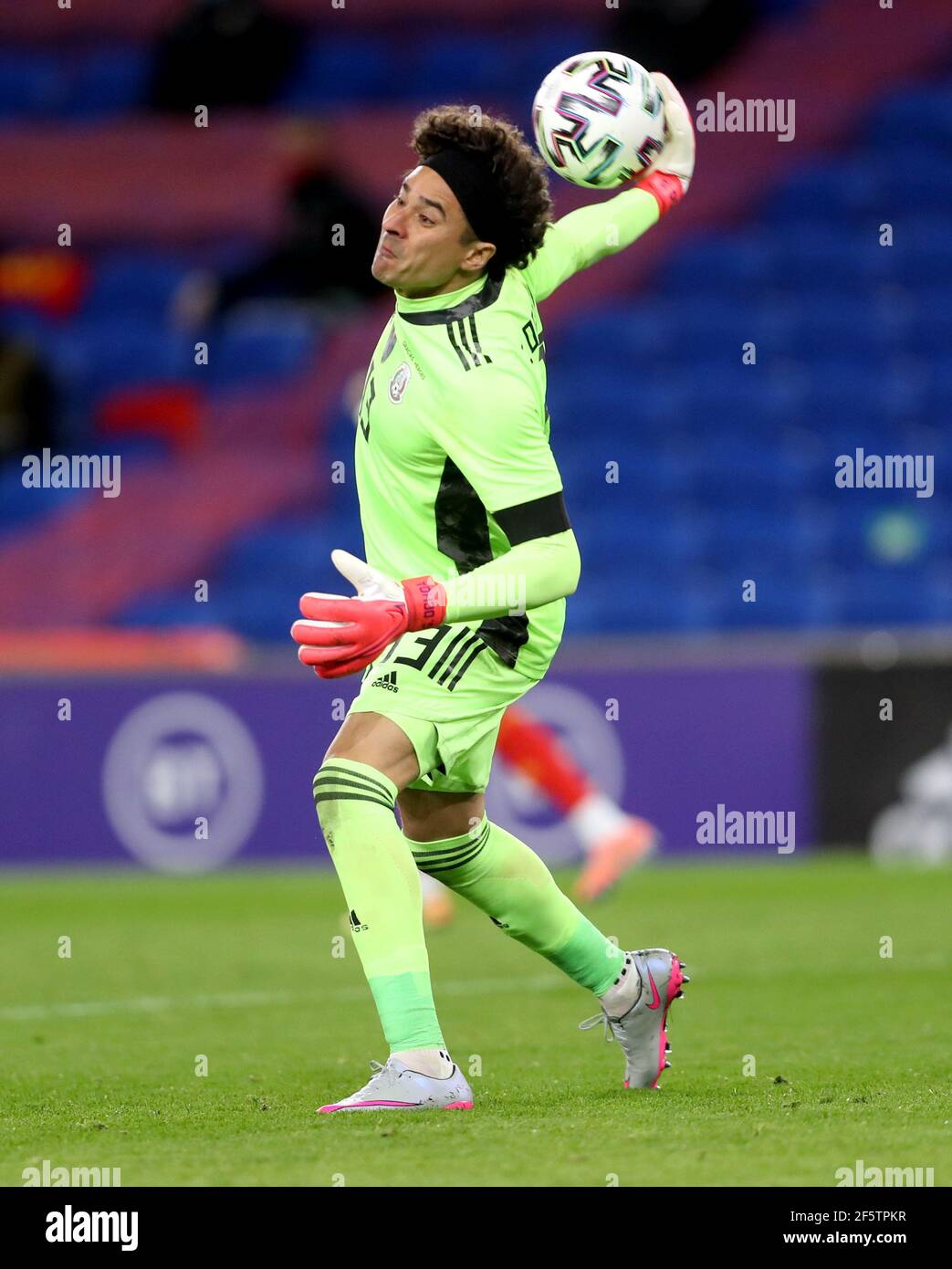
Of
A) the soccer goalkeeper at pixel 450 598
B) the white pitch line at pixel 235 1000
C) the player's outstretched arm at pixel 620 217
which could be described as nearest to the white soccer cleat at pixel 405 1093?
the soccer goalkeeper at pixel 450 598

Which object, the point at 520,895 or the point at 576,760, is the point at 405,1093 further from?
the point at 576,760

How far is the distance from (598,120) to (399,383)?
101cm

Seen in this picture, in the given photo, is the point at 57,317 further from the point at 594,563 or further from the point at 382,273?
the point at 382,273

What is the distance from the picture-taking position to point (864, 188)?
54.1 ft

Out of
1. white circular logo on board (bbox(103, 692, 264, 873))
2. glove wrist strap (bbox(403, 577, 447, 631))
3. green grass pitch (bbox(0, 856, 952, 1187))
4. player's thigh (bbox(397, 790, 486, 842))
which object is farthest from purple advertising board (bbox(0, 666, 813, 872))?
glove wrist strap (bbox(403, 577, 447, 631))

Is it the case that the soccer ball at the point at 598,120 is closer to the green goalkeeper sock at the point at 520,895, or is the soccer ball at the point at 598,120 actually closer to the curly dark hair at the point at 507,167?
the curly dark hair at the point at 507,167

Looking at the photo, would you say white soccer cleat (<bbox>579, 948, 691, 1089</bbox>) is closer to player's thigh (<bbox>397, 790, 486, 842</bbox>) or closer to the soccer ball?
player's thigh (<bbox>397, 790, 486, 842</bbox>)

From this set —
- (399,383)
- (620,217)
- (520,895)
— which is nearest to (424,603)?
(399,383)

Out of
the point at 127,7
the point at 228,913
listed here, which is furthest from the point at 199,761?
the point at 127,7

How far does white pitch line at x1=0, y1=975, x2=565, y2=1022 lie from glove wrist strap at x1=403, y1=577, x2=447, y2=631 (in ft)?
9.07

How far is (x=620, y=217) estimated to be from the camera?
18.0 feet

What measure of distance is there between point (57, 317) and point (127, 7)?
10.9ft

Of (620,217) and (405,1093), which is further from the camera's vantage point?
(620,217)

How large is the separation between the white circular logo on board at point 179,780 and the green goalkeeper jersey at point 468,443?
22.0 feet
